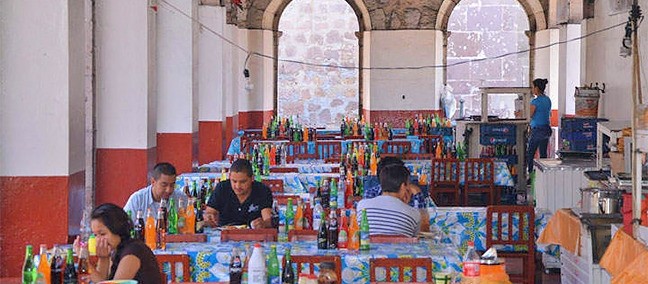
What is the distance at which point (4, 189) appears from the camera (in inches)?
363

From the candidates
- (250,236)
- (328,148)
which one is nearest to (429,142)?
(328,148)

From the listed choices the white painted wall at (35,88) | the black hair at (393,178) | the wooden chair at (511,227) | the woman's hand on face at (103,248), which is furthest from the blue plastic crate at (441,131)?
the woman's hand on face at (103,248)

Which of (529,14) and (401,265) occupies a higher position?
(529,14)

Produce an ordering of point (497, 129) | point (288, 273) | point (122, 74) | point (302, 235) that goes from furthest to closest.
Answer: point (497, 129) < point (122, 74) < point (302, 235) < point (288, 273)

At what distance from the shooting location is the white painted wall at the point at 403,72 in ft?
85.5

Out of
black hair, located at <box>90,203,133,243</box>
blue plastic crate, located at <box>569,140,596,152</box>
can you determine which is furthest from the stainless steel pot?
blue plastic crate, located at <box>569,140,596,152</box>

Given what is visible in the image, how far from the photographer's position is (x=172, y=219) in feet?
28.9

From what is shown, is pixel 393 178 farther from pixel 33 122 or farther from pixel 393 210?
pixel 33 122

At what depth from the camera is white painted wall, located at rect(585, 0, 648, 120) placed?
15594 millimetres

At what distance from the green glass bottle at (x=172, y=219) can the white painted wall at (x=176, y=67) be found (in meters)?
6.73

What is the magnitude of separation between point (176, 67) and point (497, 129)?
5160mm

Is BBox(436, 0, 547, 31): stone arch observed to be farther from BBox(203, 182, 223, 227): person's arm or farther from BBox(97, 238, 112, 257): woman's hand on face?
BBox(97, 238, 112, 257): woman's hand on face

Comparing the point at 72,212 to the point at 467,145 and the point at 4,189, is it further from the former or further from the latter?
the point at 467,145

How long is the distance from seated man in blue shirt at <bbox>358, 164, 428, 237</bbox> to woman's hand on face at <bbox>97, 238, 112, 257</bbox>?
2.51 m
